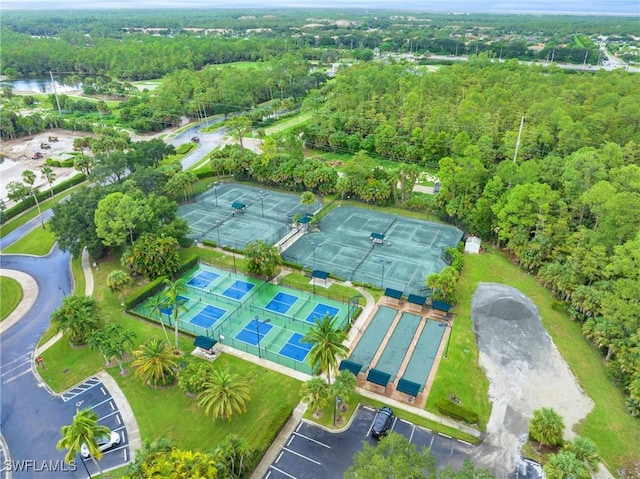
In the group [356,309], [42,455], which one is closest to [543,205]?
[356,309]

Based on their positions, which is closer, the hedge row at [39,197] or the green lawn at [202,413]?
the green lawn at [202,413]

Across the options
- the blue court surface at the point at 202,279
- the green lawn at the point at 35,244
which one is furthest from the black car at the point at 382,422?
the green lawn at the point at 35,244

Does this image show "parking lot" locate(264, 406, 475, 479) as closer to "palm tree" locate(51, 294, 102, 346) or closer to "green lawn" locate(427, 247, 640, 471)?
"green lawn" locate(427, 247, 640, 471)

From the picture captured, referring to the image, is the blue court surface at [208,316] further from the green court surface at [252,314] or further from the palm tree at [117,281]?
the palm tree at [117,281]

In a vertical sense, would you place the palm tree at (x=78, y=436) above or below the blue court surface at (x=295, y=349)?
above

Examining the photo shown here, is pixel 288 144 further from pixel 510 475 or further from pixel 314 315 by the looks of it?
pixel 510 475

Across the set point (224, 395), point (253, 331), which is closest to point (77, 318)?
point (253, 331)
